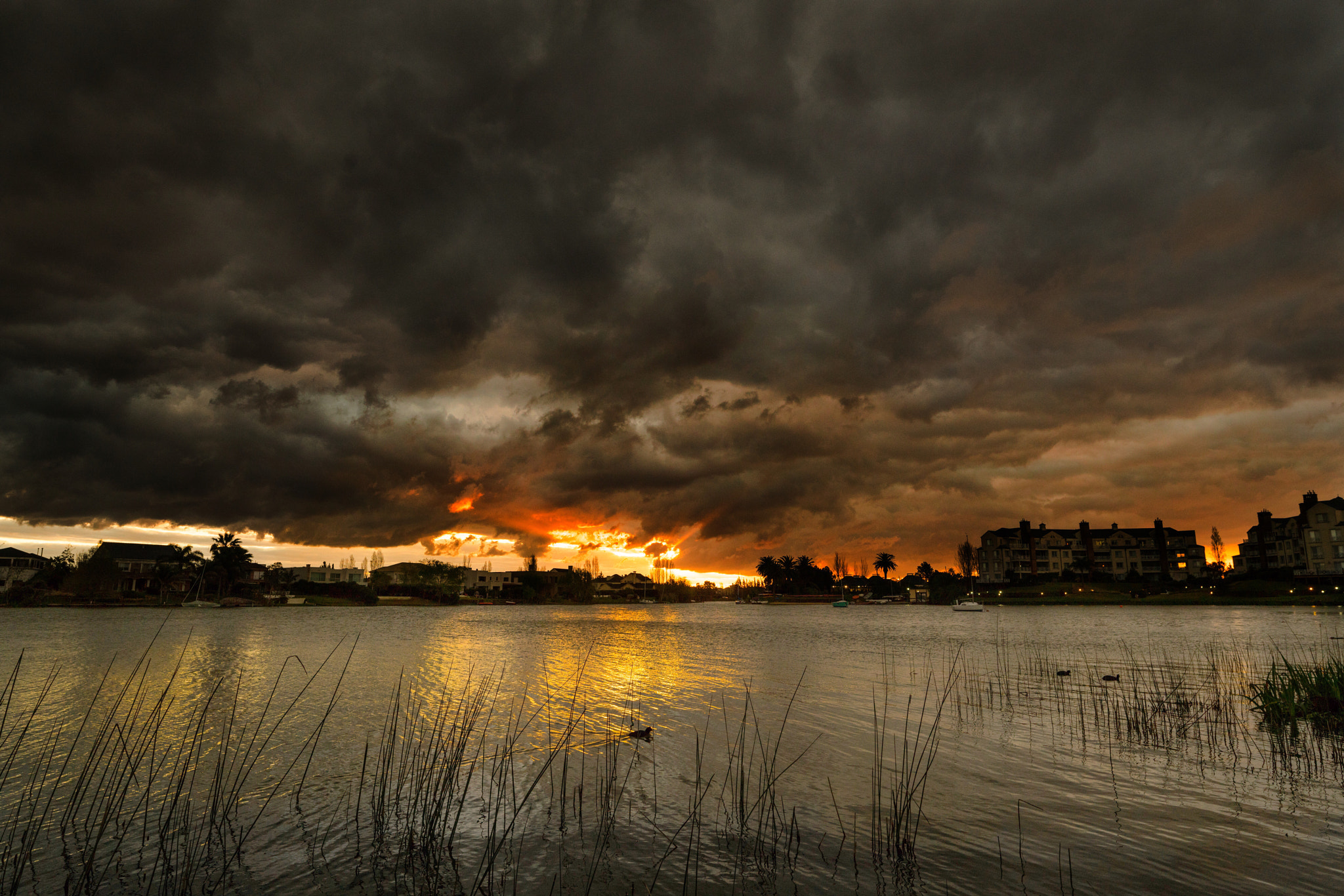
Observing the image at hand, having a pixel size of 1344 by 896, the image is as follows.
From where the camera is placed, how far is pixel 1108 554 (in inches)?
7490

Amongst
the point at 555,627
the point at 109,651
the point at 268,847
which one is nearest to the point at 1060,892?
the point at 268,847

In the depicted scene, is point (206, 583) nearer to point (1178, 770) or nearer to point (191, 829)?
point (191, 829)

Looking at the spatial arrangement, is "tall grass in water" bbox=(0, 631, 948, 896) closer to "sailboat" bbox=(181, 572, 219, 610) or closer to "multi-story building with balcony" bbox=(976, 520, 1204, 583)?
"sailboat" bbox=(181, 572, 219, 610)

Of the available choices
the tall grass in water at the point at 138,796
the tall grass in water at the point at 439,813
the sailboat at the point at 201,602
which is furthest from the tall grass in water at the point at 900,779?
the sailboat at the point at 201,602

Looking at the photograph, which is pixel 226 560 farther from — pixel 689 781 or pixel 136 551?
pixel 689 781

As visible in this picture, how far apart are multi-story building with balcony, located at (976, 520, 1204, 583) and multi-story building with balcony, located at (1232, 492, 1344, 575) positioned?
47.7ft

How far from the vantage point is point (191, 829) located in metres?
13.3

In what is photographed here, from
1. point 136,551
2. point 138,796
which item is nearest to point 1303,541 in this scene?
point 138,796

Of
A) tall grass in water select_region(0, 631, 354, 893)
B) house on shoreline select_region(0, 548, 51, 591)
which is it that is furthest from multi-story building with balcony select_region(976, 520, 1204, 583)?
house on shoreline select_region(0, 548, 51, 591)

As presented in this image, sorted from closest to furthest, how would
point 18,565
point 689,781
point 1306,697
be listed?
point 689,781
point 1306,697
point 18,565

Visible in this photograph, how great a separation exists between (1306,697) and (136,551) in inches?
8586

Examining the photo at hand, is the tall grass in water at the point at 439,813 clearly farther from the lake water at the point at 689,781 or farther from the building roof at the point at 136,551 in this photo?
the building roof at the point at 136,551

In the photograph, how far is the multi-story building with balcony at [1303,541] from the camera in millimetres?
135500

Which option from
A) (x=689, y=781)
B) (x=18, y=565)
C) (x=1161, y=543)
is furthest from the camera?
(x=1161, y=543)
